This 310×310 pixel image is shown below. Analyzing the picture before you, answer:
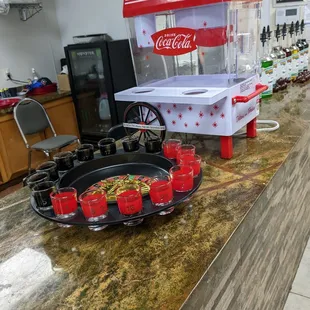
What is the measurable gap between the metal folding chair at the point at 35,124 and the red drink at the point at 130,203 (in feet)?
6.10

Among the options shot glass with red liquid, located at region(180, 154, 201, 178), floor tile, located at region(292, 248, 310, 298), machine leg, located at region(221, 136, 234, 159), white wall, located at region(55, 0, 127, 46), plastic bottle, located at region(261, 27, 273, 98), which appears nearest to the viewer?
shot glass with red liquid, located at region(180, 154, 201, 178)

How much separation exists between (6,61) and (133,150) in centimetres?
247

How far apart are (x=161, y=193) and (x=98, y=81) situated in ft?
7.90

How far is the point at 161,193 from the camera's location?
0.72 m

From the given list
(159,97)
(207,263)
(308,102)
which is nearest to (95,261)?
(207,263)

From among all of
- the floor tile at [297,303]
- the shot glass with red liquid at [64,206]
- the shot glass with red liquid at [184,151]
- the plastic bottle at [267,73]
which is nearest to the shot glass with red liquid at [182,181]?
the shot glass with red liquid at [184,151]

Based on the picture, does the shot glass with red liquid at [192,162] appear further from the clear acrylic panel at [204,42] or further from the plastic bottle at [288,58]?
the plastic bottle at [288,58]

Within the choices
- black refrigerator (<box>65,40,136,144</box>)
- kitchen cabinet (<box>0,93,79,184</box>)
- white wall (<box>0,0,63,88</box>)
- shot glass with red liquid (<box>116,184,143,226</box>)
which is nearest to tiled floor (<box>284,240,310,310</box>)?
shot glass with red liquid (<box>116,184,143,226</box>)

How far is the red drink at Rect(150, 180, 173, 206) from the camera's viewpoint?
0.72 meters

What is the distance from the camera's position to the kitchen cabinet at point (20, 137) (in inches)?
103

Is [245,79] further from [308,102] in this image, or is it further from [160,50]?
[308,102]

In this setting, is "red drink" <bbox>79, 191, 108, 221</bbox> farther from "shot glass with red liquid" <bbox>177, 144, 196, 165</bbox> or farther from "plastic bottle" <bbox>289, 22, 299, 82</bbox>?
"plastic bottle" <bbox>289, 22, 299, 82</bbox>

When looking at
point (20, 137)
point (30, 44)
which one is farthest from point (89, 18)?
point (20, 137)

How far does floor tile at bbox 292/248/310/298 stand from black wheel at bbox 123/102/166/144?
918mm
